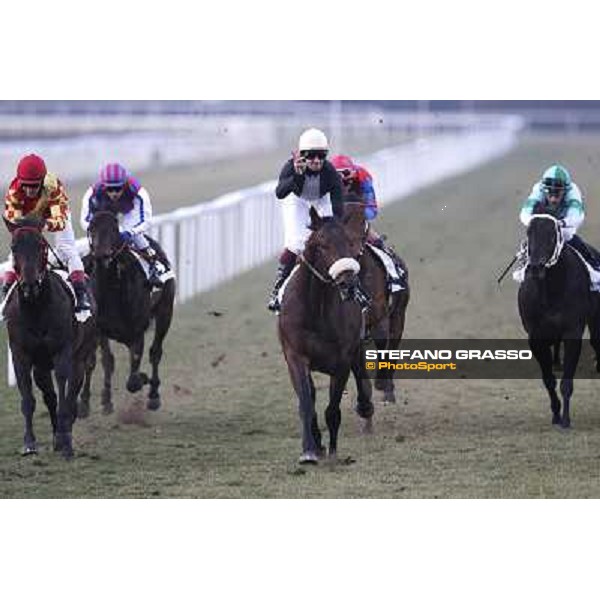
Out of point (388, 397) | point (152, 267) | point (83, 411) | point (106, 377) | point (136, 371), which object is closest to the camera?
point (83, 411)

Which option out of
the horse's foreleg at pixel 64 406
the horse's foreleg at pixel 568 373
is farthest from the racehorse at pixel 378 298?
the horse's foreleg at pixel 64 406

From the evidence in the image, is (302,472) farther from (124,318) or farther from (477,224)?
(477,224)

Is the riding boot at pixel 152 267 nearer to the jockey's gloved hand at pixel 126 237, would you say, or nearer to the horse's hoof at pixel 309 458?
the jockey's gloved hand at pixel 126 237

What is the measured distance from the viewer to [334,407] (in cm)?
970

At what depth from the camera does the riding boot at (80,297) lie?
33.1 feet

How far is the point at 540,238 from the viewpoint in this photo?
10.7 meters

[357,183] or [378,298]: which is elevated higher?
[357,183]

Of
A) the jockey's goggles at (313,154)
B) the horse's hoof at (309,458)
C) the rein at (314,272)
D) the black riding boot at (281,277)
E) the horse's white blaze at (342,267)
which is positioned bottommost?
the horse's hoof at (309,458)

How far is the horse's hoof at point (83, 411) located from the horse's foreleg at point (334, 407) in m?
2.23

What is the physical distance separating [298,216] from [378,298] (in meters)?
1.99

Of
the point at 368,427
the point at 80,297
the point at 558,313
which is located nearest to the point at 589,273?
the point at 558,313

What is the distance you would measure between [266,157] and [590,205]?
11.5m

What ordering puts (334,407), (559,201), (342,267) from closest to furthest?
(342,267)
(334,407)
(559,201)

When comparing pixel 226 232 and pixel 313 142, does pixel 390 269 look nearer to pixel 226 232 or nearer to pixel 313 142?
pixel 313 142
